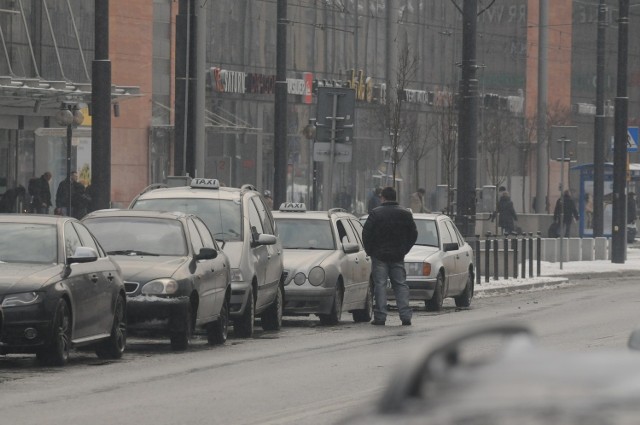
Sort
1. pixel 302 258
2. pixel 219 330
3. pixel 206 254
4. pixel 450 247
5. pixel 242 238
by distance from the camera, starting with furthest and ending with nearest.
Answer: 1. pixel 450 247
2. pixel 302 258
3. pixel 242 238
4. pixel 219 330
5. pixel 206 254

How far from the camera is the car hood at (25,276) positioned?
567 inches

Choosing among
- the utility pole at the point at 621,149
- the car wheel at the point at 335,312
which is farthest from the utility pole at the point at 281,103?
the car wheel at the point at 335,312

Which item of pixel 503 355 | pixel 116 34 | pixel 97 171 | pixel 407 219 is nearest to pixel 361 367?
pixel 407 219

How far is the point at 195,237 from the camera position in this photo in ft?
59.0

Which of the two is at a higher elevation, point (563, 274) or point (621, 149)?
point (621, 149)

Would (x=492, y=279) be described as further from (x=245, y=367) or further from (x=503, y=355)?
(x=503, y=355)

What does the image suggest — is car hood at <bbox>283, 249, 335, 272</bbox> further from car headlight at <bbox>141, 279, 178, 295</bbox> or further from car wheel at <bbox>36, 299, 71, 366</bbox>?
car wheel at <bbox>36, 299, 71, 366</bbox>

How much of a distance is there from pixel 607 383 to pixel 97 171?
67.3 feet

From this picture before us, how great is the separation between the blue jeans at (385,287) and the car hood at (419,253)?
350cm

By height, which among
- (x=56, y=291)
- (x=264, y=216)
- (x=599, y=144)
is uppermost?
(x=599, y=144)

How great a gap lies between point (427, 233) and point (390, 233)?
16.7 ft

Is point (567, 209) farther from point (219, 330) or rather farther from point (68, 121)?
point (219, 330)

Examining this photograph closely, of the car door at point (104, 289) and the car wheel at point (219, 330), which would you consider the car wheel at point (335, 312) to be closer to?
the car wheel at point (219, 330)

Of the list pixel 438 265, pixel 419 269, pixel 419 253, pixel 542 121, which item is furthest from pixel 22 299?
pixel 542 121
